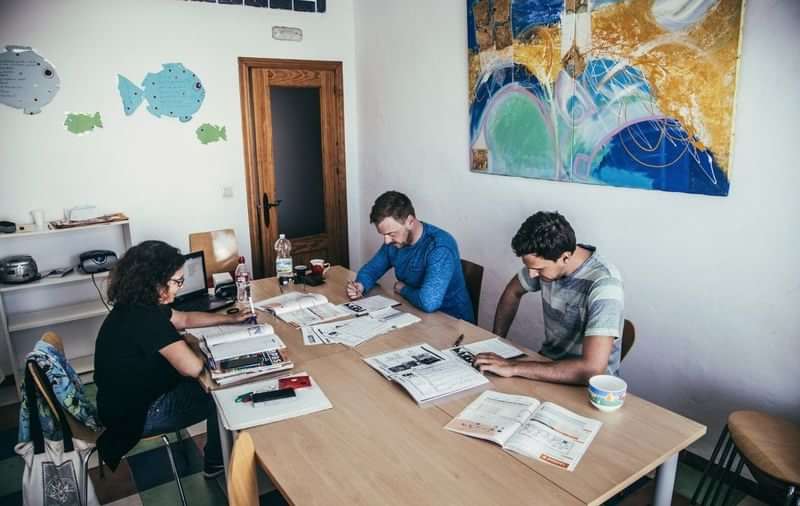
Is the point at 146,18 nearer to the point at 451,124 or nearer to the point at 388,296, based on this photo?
the point at 451,124

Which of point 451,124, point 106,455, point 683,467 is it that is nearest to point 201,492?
point 106,455

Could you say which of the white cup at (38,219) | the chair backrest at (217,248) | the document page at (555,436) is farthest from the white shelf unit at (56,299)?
the document page at (555,436)

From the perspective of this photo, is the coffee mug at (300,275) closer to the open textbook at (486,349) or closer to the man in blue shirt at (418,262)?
the man in blue shirt at (418,262)

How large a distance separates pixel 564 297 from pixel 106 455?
1845 millimetres

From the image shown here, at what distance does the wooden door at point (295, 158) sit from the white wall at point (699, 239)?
1198mm

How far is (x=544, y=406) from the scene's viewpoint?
5.84ft

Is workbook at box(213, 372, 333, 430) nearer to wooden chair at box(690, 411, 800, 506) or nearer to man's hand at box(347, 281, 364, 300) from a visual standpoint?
man's hand at box(347, 281, 364, 300)

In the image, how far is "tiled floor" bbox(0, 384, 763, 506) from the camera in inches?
98.5

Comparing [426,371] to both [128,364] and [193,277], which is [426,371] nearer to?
[128,364]

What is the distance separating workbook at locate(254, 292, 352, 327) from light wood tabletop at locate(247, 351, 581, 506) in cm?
74

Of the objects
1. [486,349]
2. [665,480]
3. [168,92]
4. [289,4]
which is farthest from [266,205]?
[665,480]

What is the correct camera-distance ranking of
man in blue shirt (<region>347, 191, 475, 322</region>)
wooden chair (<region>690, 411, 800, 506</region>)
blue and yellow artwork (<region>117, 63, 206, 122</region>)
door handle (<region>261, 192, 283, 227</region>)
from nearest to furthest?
1. wooden chair (<region>690, 411, 800, 506</region>)
2. man in blue shirt (<region>347, 191, 475, 322</region>)
3. blue and yellow artwork (<region>117, 63, 206, 122</region>)
4. door handle (<region>261, 192, 283, 227</region>)

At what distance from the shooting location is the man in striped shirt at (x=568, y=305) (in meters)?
1.94

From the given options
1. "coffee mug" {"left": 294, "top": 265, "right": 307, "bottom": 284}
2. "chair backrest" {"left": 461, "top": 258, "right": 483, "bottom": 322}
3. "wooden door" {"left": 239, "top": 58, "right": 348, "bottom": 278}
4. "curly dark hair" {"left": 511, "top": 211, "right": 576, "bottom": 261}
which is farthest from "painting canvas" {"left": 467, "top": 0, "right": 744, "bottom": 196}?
"wooden door" {"left": 239, "top": 58, "right": 348, "bottom": 278}
